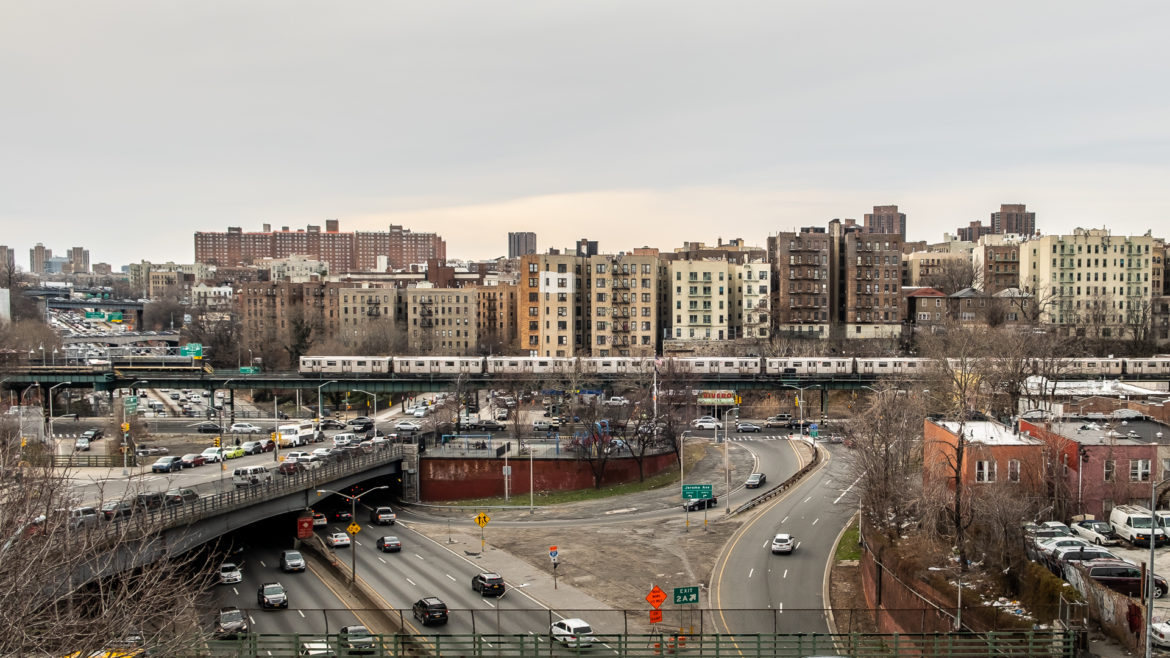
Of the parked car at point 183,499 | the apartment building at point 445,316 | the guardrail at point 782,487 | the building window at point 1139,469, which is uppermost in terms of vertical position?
the apartment building at point 445,316

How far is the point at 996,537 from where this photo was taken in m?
35.7

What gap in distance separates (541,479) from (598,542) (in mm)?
16476

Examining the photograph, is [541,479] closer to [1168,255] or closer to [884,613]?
[884,613]

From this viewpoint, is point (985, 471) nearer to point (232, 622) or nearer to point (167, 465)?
point (232, 622)

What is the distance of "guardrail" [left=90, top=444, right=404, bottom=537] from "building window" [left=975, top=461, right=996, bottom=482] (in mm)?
32839

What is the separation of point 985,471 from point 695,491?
15.7m

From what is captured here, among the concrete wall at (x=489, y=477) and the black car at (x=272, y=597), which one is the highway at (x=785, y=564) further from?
the black car at (x=272, y=597)

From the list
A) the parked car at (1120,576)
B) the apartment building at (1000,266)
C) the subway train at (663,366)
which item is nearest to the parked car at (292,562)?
the parked car at (1120,576)

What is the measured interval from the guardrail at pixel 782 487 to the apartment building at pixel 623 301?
48320 mm

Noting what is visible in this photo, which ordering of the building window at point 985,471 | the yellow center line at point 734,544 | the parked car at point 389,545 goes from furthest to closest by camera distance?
the parked car at point 389,545 < the building window at point 985,471 < the yellow center line at point 734,544

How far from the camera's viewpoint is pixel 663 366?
98188 millimetres

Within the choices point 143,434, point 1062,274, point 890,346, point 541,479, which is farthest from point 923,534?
point 1062,274

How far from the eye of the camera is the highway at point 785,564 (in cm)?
3903

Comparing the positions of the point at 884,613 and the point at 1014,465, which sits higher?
the point at 1014,465
